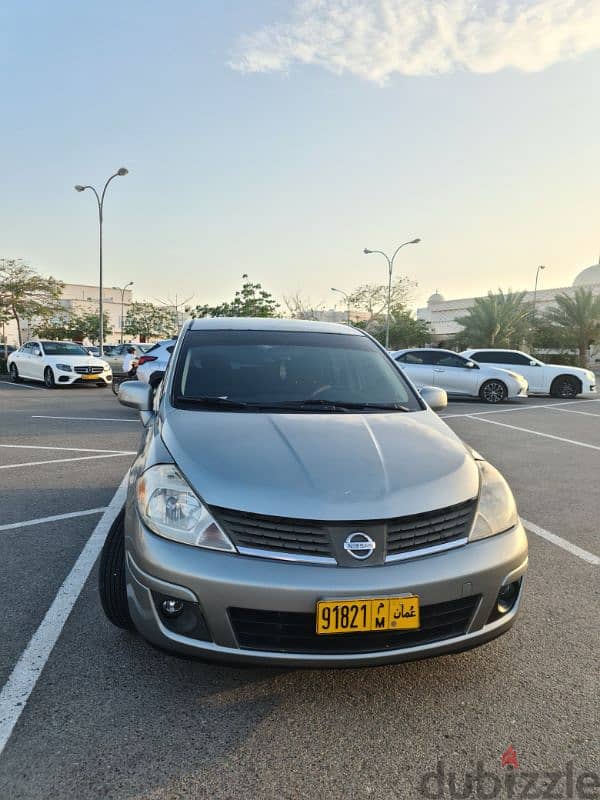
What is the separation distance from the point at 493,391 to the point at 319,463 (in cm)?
1452

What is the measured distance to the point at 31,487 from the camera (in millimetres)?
5844

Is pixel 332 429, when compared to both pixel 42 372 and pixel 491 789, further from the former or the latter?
pixel 42 372

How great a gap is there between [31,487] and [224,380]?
326cm

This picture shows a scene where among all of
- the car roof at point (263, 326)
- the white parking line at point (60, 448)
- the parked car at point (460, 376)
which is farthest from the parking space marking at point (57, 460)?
the parked car at point (460, 376)

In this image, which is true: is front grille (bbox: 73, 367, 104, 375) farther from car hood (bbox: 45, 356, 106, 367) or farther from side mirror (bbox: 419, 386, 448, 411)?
side mirror (bbox: 419, 386, 448, 411)

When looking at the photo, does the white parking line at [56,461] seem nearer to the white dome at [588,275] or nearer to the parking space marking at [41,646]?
the parking space marking at [41,646]

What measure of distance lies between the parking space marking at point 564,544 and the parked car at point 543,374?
13.5 metres

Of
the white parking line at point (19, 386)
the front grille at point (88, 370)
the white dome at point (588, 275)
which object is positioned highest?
the white dome at point (588, 275)

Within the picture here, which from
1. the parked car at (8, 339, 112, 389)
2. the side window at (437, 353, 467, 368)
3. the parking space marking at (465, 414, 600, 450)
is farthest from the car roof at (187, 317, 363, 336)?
the parked car at (8, 339, 112, 389)

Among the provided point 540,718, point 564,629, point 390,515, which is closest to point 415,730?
point 540,718

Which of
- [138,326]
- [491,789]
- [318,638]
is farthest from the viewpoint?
[138,326]

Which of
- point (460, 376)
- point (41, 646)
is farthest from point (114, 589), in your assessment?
point (460, 376)

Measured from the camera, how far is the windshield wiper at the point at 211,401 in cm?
328

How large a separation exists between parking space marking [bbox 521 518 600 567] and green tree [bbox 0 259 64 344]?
35021 millimetres
